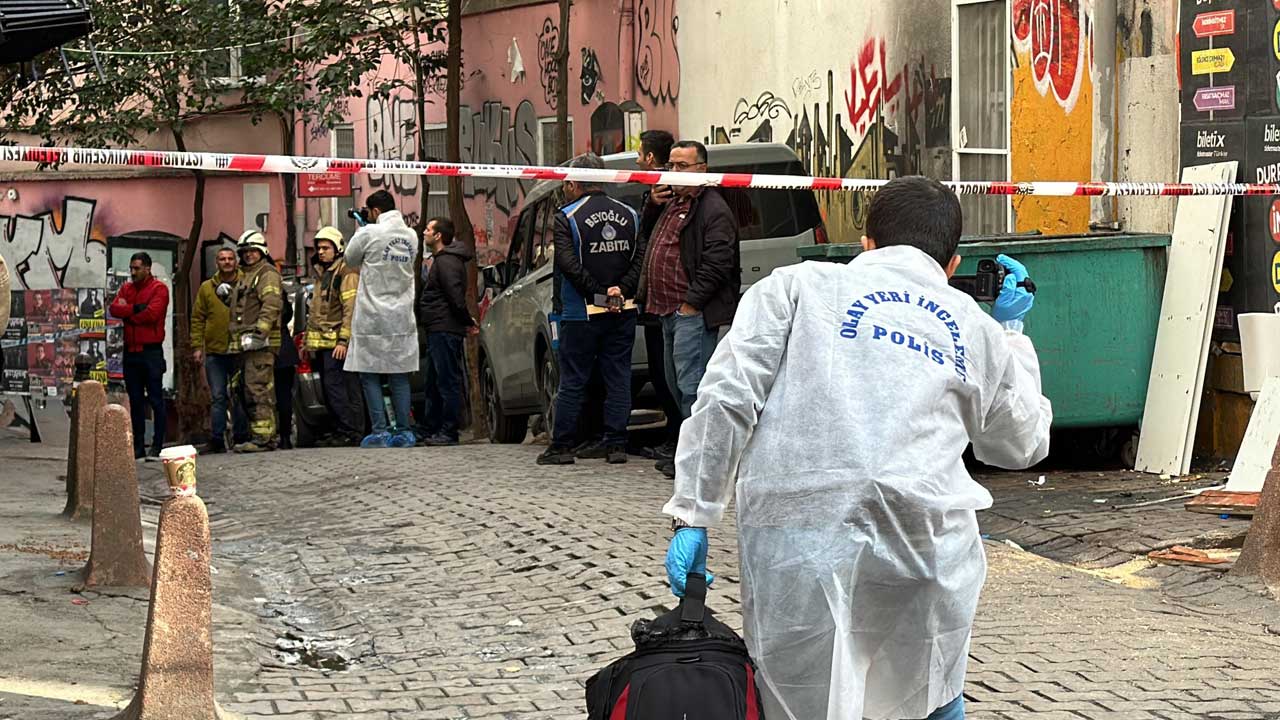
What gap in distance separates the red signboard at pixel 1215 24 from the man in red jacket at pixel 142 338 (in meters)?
8.61

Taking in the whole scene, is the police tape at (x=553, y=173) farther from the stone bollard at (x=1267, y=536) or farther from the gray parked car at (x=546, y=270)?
the stone bollard at (x=1267, y=536)

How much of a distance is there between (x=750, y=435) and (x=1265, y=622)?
3979mm

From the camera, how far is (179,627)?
582cm

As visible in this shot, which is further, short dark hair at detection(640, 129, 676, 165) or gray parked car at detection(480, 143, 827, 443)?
gray parked car at detection(480, 143, 827, 443)

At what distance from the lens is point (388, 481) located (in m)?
12.0

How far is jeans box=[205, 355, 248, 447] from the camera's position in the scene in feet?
52.2

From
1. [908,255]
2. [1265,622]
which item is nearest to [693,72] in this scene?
[1265,622]

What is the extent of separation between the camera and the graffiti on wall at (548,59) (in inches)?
888

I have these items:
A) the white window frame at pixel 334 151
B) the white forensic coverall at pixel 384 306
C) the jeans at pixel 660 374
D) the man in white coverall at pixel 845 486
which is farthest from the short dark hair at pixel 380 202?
the white window frame at pixel 334 151

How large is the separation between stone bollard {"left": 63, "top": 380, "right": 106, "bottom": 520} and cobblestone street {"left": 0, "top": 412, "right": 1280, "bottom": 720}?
154 mm

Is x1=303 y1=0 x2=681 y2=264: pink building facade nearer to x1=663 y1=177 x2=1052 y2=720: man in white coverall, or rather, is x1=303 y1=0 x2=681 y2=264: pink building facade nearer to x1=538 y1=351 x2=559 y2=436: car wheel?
x1=538 y1=351 x2=559 y2=436: car wheel

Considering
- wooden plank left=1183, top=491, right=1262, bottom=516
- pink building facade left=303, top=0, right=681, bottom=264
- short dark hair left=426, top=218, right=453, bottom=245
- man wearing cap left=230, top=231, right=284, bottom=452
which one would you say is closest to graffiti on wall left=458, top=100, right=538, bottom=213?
pink building facade left=303, top=0, right=681, bottom=264

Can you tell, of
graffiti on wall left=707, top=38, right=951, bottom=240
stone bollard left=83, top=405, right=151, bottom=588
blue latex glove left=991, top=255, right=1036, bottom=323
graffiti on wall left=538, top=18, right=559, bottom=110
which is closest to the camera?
blue latex glove left=991, top=255, right=1036, bottom=323

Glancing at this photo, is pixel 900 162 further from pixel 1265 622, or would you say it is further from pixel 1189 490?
pixel 1265 622
